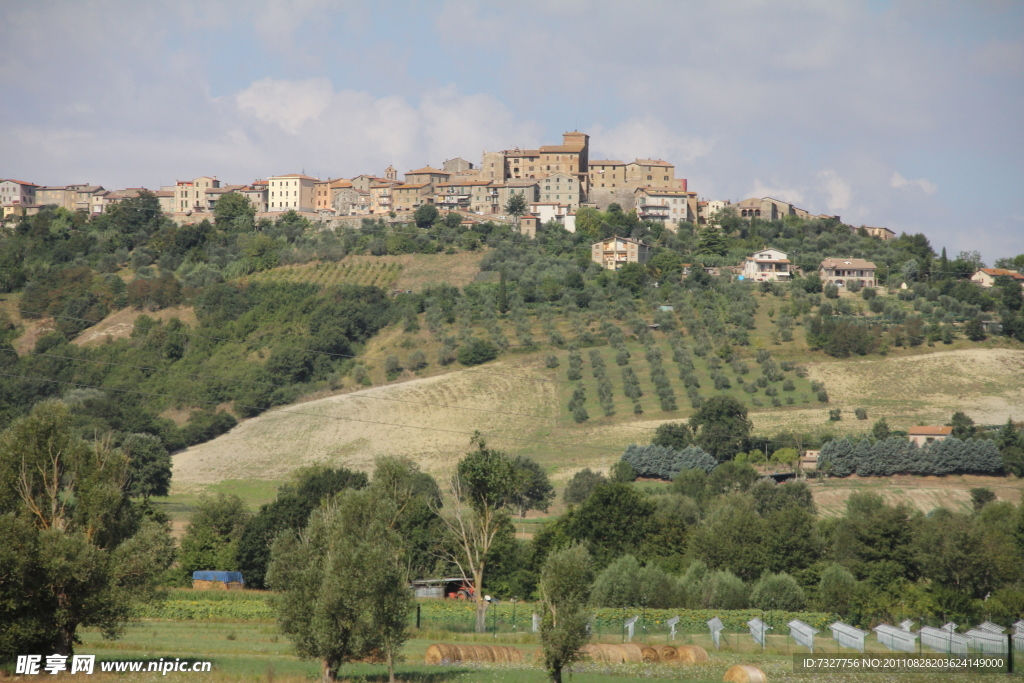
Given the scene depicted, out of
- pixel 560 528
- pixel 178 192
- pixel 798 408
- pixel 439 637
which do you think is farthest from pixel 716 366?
pixel 178 192

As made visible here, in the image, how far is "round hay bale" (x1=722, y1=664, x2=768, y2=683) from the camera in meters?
25.1

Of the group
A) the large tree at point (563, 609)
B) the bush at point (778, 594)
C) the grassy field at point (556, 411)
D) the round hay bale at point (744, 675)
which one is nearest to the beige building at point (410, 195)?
the grassy field at point (556, 411)

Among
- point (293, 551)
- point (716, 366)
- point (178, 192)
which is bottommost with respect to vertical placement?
point (293, 551)

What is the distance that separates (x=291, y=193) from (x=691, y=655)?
434 feet

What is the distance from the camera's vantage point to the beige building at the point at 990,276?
4970 inches

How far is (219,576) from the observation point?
164 ft

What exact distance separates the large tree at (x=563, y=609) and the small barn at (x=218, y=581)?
90.9ft

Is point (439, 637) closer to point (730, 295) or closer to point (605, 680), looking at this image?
point (605, 680)

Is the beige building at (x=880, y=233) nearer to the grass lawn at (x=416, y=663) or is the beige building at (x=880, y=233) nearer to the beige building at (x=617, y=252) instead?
the beige building at (x=617, y=252)

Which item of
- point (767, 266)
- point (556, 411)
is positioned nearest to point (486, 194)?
point (767, 266)

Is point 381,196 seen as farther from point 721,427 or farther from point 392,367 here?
point 721,427

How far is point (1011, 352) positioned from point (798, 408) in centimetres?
2667

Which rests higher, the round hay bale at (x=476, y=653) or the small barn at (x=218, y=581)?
the round hay bale at (x=476, y=653)

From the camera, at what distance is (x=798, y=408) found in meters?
85.4
